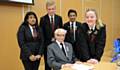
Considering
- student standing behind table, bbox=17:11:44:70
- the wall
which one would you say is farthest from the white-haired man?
the wall

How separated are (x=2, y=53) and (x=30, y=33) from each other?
1.37 m

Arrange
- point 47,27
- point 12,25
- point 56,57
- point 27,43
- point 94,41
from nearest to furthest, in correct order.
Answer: point 56,57 < point 94,41 < point 27,43 < point 47,27 < point 12,25

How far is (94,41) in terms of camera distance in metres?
3.43

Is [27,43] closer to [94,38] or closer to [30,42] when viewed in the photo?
[30,42]

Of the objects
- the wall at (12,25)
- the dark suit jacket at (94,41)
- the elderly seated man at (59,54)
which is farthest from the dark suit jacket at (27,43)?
the wall at (12,25)

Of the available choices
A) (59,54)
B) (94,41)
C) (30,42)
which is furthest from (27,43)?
(94,41)

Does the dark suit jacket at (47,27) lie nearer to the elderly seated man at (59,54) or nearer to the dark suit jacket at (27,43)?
the dark suit jacket at (27,43)

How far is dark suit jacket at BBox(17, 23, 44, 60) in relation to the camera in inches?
153

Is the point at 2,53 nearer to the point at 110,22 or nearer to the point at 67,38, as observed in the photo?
the point at 67,38

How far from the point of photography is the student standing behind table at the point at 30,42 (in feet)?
12.7

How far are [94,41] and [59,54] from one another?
21.3 inches

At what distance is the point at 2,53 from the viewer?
16.6 feet

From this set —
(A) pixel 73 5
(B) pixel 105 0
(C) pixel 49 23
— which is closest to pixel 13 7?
(C) pixel 49 23

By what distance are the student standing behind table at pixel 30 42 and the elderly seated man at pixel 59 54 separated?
0.70 metres
